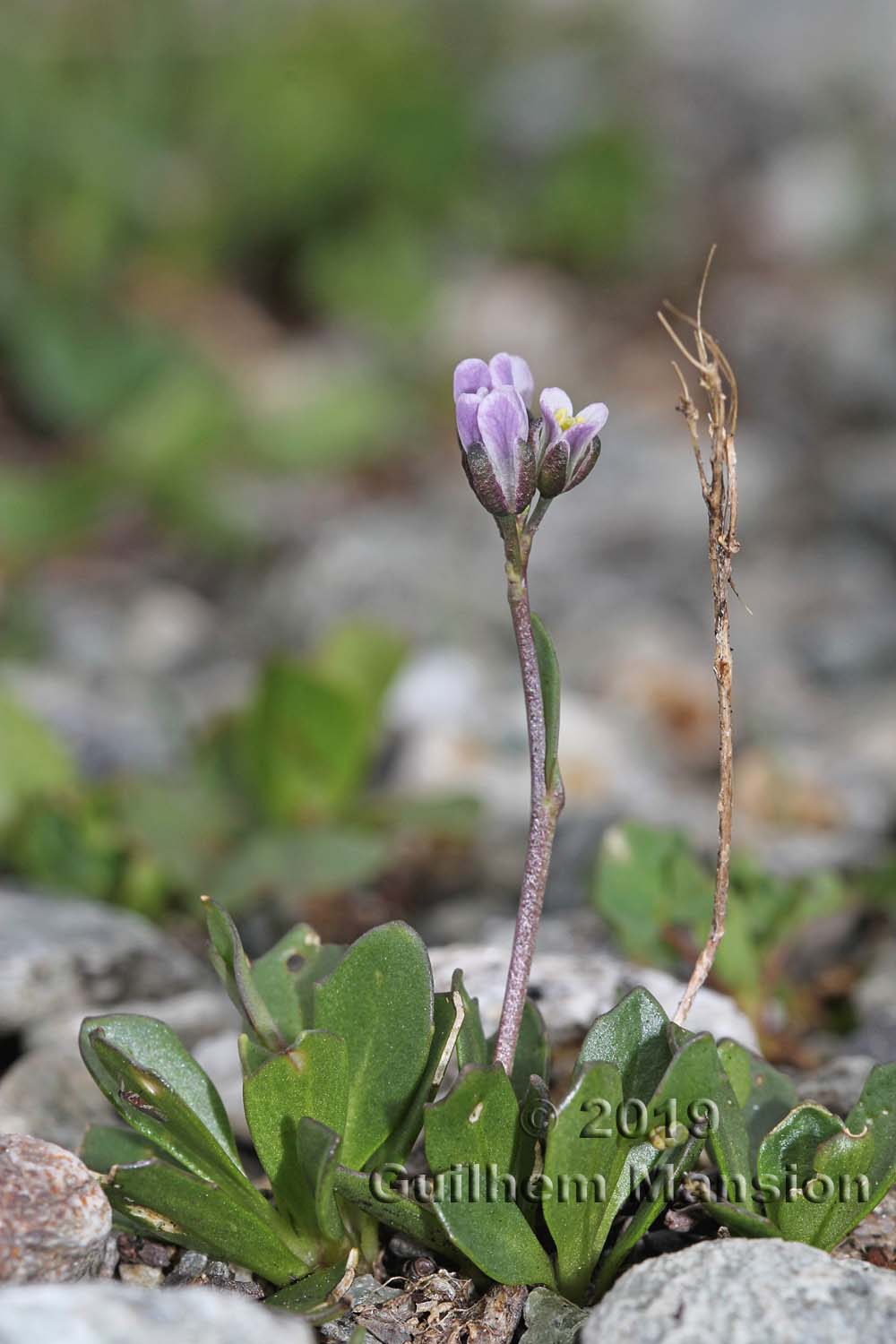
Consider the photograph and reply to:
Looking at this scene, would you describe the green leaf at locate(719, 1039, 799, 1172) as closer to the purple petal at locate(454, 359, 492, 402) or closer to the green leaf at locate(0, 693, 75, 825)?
the purple petal at locate(454, 359, 492, 402)

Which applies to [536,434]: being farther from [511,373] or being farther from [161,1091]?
[161,1091]

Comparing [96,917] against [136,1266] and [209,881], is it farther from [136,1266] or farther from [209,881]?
[136,1266]

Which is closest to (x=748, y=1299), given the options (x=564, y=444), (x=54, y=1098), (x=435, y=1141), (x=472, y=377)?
(x=435, y=1141)

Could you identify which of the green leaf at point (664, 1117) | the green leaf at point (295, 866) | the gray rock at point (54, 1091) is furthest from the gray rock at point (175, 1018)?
the green leaf at point (664, 1117)

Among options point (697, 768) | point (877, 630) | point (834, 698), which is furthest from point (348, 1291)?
point (877, 630)

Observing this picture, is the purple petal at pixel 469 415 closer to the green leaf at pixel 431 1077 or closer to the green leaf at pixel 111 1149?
the green leaf at pixel 431 1077

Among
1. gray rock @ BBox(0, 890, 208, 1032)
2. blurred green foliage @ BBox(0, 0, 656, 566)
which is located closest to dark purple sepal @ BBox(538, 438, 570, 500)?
gray rock @ BBox(0, 890, 208, 1032)

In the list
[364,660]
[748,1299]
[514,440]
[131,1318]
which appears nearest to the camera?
[131,1318]

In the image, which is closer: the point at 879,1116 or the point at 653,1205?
the point at 653,1205
